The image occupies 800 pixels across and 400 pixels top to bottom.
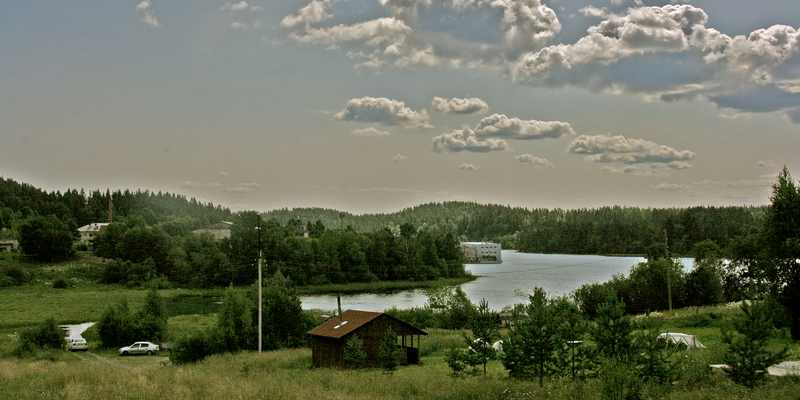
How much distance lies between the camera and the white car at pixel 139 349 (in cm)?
3875

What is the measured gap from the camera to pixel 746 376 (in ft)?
55.1

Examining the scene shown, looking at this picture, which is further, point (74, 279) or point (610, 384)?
point (74, 279)

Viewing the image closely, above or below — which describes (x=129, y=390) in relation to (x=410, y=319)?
above

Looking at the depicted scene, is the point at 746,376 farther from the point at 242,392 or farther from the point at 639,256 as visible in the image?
the point at 639,256

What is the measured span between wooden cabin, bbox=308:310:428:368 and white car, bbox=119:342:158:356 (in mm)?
16908

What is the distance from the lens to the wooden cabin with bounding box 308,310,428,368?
1153 inches

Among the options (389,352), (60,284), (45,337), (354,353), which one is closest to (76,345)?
(45,337)

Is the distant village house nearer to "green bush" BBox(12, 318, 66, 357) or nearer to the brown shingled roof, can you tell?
"green bush" BBox(12, 318, 66, 357)

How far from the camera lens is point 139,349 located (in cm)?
3941

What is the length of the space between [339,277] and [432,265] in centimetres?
2427

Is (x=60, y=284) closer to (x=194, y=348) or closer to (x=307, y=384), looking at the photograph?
(x=194, y=348)

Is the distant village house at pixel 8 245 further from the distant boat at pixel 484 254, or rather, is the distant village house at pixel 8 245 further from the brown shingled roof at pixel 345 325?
the distant boat at pixel 484 254

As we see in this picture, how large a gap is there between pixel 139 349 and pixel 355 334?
20.3 metres

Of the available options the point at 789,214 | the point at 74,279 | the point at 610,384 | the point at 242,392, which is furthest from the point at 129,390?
the point at 74,279
